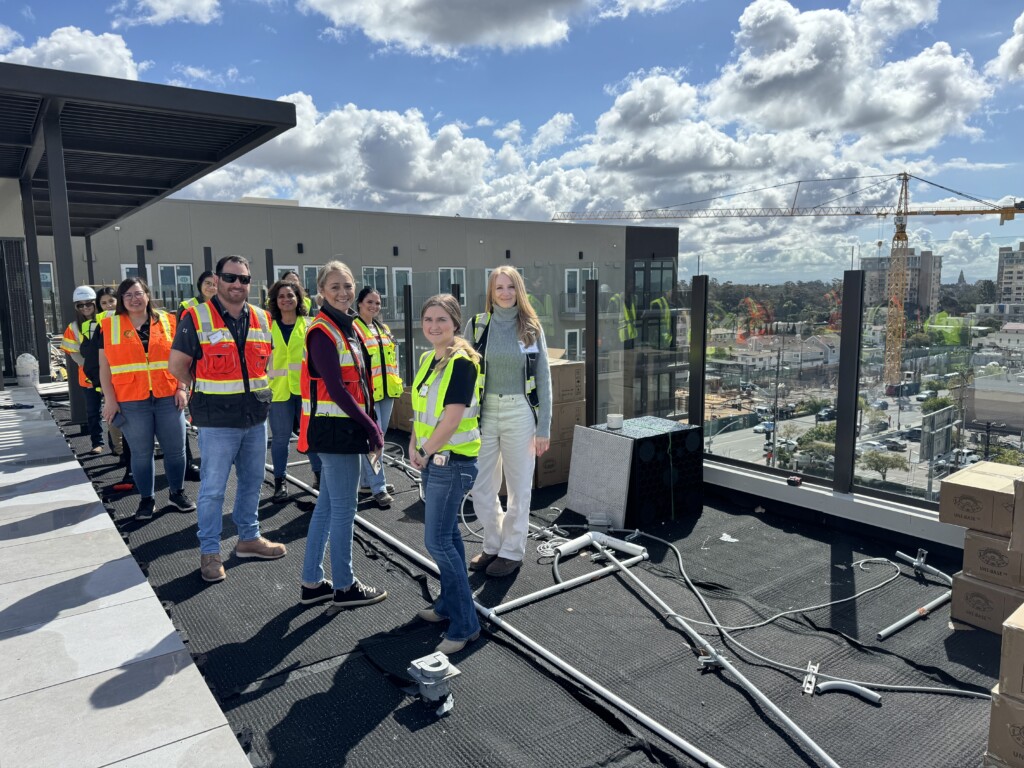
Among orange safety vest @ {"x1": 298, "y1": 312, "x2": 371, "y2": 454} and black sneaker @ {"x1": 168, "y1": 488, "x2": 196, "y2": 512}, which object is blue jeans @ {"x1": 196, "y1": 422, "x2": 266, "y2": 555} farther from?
black sneaker @ {"x1": 168, "y1": 488, "x2": 196, "y2": 512}

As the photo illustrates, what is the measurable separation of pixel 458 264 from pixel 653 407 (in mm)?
25255

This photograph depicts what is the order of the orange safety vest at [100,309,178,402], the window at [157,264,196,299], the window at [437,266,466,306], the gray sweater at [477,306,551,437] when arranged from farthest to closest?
1. the window at [157,264,196,299]
2. the window at [437,266,466,306]
3. the orange safety vest at [100,309,178,402]
4. the gray sweater at [477,306,551,437]

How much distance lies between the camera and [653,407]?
20.2ft

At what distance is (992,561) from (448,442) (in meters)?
2.88

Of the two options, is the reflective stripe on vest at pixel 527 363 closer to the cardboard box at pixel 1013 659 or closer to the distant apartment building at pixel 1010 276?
the cardboard box at pixel 1013 659

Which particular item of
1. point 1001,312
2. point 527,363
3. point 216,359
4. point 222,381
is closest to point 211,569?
point 222,381

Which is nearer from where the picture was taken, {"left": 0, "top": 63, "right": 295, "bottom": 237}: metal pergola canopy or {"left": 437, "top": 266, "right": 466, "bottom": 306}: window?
{"left": 0, "top": 63, "right": 295, "bottom": 237}: metal pergola canopy

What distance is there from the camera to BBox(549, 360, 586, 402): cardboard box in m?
6.07

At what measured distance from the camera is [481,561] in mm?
4305

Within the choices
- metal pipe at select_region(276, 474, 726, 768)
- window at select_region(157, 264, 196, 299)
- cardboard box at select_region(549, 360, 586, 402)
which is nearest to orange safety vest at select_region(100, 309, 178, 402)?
metal pipe at select_region(276, 474, 726, 768)

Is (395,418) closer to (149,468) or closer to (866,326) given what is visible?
(149,468)

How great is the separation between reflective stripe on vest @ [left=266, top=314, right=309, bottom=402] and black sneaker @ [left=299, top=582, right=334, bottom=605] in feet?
7.10

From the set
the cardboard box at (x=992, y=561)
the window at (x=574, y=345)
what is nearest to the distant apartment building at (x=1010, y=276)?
the cardboard box at (x=992, y=561)

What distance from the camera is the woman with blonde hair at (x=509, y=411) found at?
4137mm
